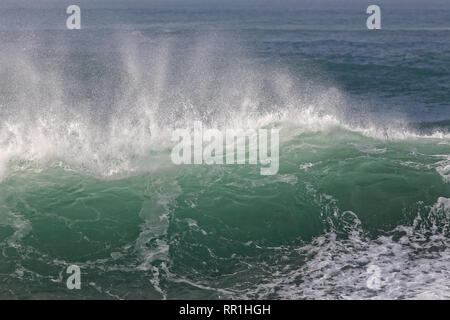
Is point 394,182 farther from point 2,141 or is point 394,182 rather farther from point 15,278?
point 2,141

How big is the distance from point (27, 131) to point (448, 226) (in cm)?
1229

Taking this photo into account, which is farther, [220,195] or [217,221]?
[220,195]

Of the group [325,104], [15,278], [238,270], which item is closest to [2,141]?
[15,278]

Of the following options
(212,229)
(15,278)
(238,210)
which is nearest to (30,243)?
(15,278)

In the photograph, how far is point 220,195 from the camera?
14945mm

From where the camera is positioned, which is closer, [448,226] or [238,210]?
[448,226]

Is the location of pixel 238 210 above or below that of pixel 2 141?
below

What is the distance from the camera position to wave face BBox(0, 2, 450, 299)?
11258 mm

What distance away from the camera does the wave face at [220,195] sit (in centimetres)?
1126

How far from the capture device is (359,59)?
1484 inches

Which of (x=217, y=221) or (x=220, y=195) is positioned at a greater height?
(x=220, y=195)
